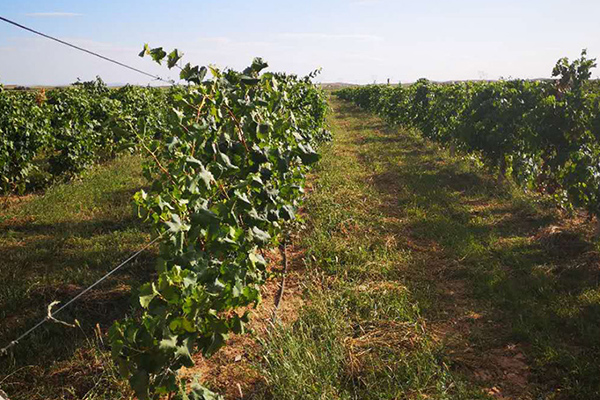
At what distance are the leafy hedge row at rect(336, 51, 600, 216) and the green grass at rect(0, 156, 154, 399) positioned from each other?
6.62 metres

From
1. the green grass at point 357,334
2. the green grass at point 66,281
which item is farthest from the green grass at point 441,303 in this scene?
the green grass at point 66,281

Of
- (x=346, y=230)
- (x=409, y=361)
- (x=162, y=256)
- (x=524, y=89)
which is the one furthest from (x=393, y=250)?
(x=524, y=89)

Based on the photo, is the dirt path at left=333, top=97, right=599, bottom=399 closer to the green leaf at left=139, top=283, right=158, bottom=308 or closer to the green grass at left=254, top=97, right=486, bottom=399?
the green grass at left=254, top=97, right=486, bottom=399

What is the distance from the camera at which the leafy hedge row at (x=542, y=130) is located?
6508 millimetres

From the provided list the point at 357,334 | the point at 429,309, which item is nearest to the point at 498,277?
the point at 429,309

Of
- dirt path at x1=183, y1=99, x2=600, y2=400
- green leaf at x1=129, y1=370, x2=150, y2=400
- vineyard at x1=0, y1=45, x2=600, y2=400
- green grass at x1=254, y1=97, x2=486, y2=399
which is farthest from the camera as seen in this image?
dirt path at x1=183, y1=99, x2=600, y2=400

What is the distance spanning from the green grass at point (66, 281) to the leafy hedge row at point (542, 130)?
6.62 meters

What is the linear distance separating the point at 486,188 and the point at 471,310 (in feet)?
18.9

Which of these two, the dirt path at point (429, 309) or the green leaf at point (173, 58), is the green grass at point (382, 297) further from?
the green leaf at point (173, 58)

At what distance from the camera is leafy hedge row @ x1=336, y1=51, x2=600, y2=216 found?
651cm

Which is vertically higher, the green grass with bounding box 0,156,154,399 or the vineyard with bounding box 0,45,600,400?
the vineyard with bounding box 0,45,600,400

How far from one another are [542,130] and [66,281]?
26.1ft

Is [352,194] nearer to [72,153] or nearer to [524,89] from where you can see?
[524,89]

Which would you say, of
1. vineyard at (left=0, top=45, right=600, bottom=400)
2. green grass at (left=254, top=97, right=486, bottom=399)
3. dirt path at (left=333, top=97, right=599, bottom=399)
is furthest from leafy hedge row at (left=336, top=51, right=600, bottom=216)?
green grass at (left=254, top=97, right=486, bottom=399)
